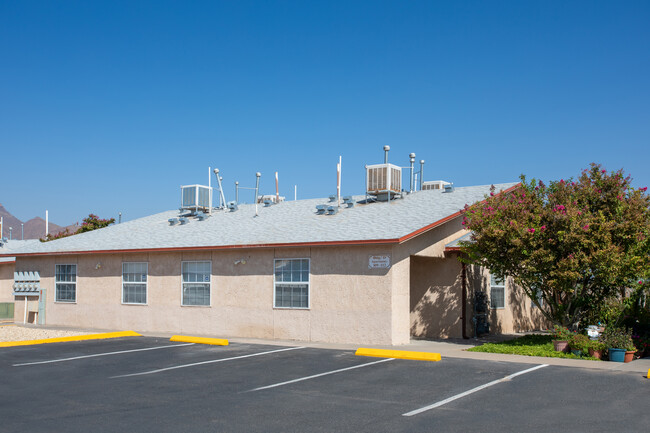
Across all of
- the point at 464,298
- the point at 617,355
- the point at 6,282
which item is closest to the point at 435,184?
the point at 464,298

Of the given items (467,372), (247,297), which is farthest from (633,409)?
(247,297)

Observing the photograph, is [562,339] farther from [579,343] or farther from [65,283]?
[65,283]

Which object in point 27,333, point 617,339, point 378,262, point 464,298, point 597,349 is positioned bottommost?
point 27,333

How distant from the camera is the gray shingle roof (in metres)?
17.5

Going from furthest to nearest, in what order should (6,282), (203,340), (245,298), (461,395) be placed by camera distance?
(6,282) < (245,298) < (203,340) < (461,395)

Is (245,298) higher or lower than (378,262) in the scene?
lower

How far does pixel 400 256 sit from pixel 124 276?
428 inches

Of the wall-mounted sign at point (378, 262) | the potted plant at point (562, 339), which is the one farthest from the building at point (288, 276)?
the potted plant at point (562, 339)

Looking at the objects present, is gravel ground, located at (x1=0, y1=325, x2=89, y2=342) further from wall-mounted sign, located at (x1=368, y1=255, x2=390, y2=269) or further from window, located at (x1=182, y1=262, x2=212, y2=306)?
wall-mounted sign, located at (x1=368, y1=255, x2=390, y2=269)

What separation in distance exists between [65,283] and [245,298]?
29.0 ft

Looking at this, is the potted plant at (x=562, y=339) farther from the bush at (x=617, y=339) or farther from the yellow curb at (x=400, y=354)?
the yellow curb at (x=400, y=354)

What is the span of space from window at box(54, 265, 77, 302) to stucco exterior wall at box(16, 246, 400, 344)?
217mm

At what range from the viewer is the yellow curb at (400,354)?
1403cm

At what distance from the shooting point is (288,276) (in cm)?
1827
